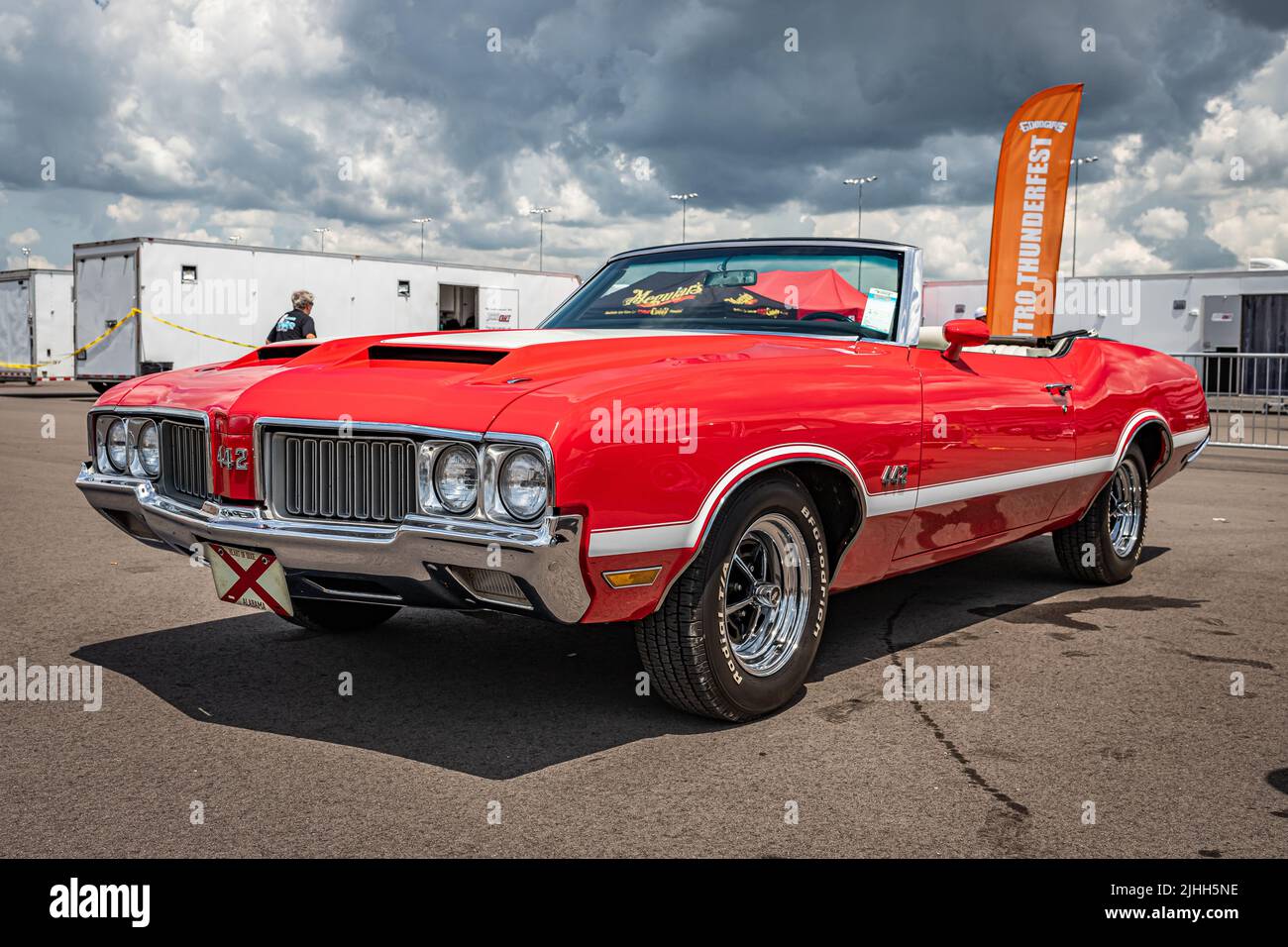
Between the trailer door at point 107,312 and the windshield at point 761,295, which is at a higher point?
the trailer door at point 107,312

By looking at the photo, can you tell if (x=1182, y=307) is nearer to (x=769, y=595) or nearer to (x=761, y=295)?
(x=761, y=295)

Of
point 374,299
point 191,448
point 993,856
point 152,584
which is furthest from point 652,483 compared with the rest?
point 374,299

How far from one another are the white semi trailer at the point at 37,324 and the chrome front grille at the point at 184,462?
25506 mm

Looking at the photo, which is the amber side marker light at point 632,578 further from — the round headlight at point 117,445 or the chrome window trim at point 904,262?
the round headlight at point 117,445

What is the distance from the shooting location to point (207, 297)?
72.2ft

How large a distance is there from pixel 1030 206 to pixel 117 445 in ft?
33.8

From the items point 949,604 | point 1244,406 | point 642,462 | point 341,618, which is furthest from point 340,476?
point 1244,406

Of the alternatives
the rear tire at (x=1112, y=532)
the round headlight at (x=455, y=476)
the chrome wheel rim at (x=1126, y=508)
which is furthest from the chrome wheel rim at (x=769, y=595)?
the chrome wheel rim at (x=1126, y=508)

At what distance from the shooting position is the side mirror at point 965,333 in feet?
15.2

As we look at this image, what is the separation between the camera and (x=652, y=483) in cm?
343

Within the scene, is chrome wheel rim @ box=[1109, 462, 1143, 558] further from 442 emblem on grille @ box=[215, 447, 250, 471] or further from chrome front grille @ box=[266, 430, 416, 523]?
442 emblem on grille @ box=[215, 447, 250, 471]
